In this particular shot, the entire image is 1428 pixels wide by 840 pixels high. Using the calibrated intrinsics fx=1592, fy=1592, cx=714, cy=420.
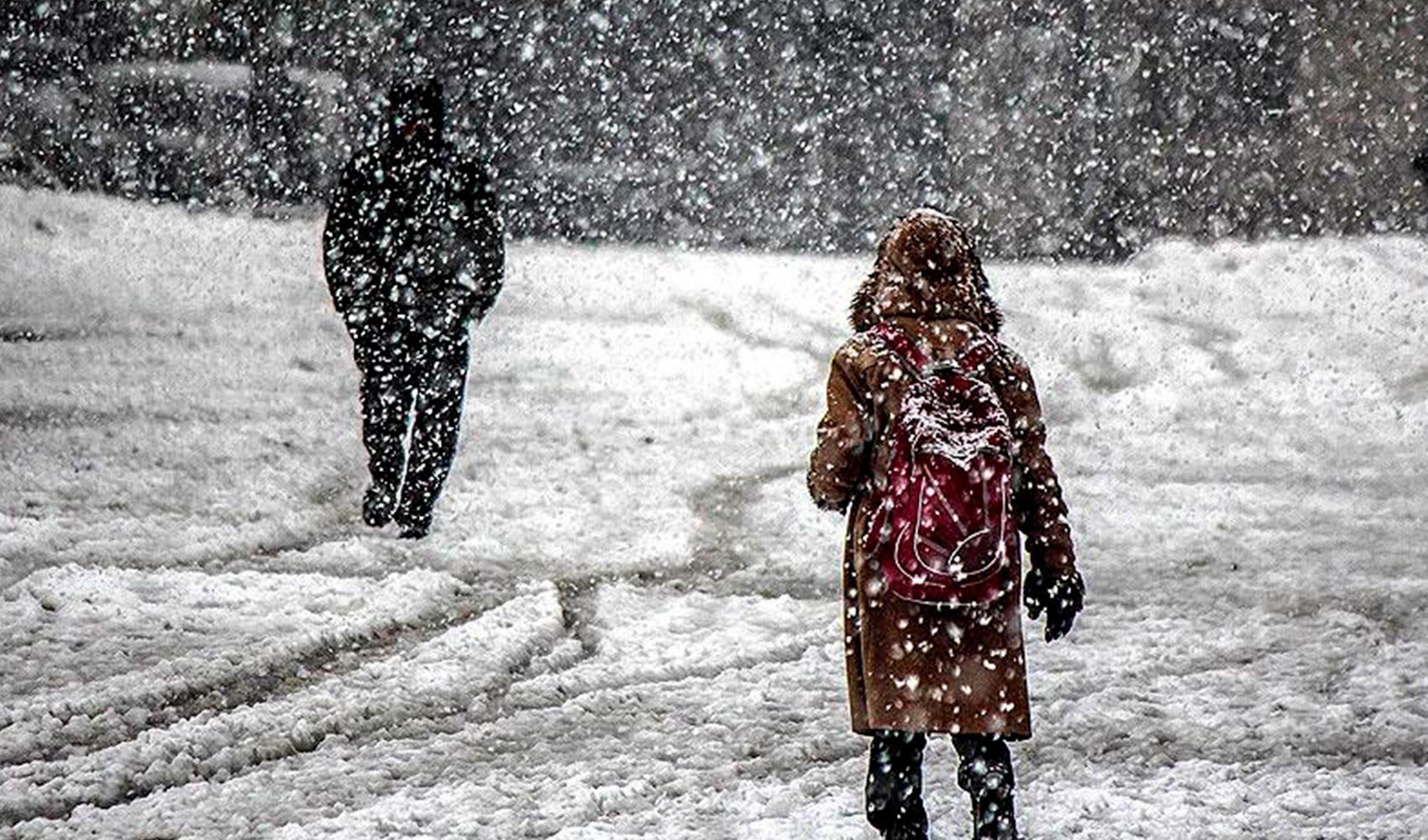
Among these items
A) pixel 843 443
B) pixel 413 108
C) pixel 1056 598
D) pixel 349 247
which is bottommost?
pixel 1056 598

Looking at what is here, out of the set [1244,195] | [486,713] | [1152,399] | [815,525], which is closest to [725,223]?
[1244,195]

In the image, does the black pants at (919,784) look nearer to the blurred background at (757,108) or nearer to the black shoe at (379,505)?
the black shoe at (379,505)

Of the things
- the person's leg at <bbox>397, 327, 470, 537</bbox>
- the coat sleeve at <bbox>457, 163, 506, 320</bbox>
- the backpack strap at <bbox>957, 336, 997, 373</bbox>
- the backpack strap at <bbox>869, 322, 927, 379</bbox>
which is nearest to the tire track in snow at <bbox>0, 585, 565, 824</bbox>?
the person's leg at <bbox>397, 327, 470, 537</bbox>

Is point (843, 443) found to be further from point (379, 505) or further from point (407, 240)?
point (379, 505)

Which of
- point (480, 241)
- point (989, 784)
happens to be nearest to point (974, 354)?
point (989, 784)

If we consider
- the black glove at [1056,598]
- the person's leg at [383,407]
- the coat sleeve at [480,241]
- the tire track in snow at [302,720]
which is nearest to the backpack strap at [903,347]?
the black glove at [1056,598]

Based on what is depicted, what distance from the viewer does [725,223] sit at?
66.1 ft

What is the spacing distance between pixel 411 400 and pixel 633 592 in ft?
4.74

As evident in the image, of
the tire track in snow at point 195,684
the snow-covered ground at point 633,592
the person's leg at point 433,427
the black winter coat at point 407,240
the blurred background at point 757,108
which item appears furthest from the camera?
the blurred background at point 757,108

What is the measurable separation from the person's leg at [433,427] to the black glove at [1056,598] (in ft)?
13.2

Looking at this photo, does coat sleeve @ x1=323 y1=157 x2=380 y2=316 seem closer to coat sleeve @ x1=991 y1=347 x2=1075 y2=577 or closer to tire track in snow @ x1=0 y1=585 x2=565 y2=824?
tire track in snow @ x1=0 y1=585 x2=565 y2=824

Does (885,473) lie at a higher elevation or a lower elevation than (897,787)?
higher

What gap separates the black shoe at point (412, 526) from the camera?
7.35 m

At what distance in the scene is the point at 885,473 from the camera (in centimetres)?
345
